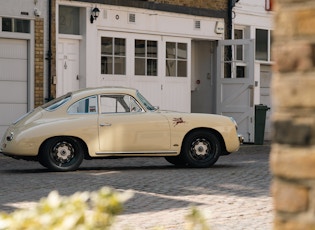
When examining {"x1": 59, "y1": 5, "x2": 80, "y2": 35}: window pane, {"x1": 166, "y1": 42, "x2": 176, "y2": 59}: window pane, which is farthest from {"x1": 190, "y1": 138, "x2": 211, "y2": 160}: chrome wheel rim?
{"x1": 166, "y1": 42, "x2": 176, "y2": 59}: window pane

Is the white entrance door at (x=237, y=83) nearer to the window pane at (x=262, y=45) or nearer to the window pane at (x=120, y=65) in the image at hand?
the window pane at (x=262, y=45)

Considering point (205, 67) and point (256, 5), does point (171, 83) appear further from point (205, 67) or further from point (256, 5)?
point (256, 5)

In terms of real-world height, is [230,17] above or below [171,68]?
above

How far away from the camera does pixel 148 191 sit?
1233 centimetres

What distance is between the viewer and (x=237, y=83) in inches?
1034

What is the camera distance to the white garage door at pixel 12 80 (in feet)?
71.3

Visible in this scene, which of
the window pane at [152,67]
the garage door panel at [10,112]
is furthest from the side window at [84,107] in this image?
the window pane at [152,67]

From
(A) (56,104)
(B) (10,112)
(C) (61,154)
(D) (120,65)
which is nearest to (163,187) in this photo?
(C) (61,154)

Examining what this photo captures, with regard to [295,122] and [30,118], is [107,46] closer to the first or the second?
[30,118]

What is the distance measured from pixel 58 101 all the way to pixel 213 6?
10768 millimetres

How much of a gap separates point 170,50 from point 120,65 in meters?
2.10

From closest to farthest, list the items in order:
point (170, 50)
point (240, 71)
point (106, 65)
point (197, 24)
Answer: point (106, 65) < point (170, 50) < point (197, 24) < point (240, 71)

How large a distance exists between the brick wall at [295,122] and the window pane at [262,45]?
25462 mm

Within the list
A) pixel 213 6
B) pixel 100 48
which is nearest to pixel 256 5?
pixel 213 6
